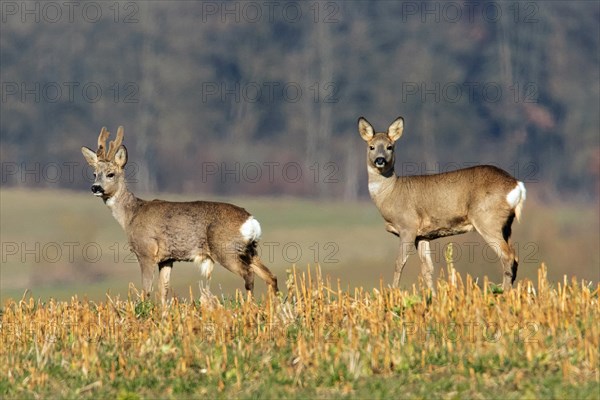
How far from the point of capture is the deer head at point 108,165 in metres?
16.8

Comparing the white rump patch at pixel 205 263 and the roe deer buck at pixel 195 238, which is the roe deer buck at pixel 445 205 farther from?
the white rump patch at pixel 205 263

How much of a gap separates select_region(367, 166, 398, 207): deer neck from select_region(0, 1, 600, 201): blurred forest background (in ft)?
171

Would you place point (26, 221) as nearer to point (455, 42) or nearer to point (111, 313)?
point (111, 313)

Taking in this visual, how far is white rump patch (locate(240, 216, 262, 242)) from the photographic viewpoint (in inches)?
622

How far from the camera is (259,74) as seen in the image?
285 feet

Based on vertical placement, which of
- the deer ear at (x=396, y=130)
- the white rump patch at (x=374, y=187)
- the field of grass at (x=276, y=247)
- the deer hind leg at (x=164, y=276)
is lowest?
the field of grass at (x=276, y=247)

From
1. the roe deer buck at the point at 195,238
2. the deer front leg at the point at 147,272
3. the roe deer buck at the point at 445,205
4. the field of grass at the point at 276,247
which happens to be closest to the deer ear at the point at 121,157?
the roe deer buck at the point at 195,238

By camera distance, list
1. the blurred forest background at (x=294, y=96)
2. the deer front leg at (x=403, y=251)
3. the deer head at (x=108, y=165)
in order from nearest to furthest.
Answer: the deer front leg at (x=403, y=251)
the deer head at (x=108, y=165)
the blurred forest background at (x=294, y=96)

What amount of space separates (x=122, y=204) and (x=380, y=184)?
9.95 feet

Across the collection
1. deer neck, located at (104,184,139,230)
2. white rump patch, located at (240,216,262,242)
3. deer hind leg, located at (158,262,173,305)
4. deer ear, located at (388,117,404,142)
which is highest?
deer ear, located at (388,117,404,142)

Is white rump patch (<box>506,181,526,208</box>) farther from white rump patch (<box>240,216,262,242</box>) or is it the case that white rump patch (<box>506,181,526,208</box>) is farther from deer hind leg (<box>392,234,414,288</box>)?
white rump patch (<box>240,216,262,242</box>)

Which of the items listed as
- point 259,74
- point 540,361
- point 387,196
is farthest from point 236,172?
point 540,361

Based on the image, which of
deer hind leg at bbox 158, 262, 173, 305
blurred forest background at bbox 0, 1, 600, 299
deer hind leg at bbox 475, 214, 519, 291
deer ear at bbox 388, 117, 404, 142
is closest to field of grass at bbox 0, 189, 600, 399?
deer hind leg at bbox 158, 262, 173, 305

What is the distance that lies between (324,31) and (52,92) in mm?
17638
